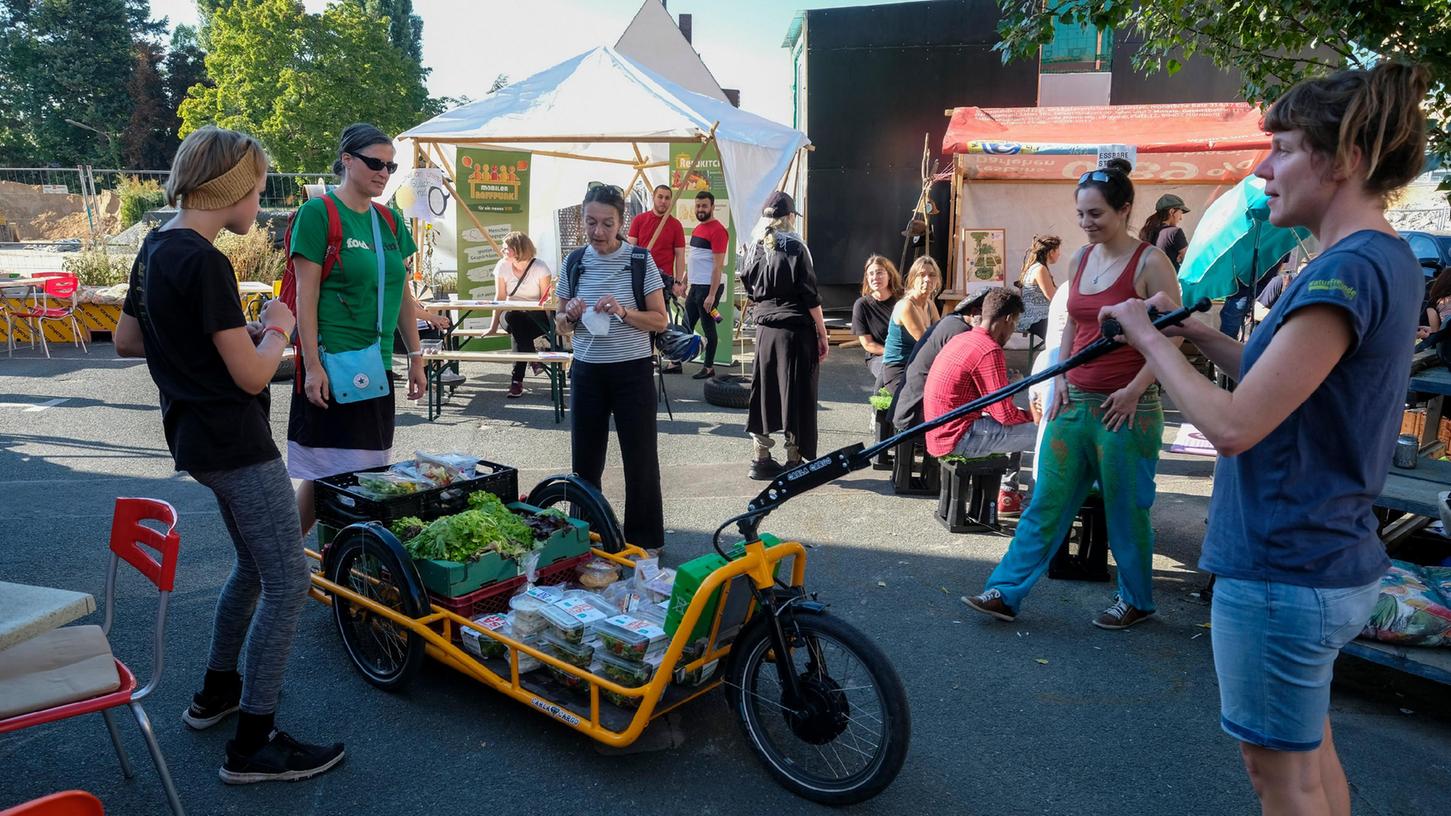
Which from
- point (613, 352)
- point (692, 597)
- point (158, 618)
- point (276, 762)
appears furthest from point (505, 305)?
point (158, 618)

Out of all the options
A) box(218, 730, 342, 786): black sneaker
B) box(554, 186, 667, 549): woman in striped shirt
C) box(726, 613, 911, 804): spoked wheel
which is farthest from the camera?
box(554, 186, 667, 549): woman in striped shirt

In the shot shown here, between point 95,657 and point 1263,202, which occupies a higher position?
point 1263,202

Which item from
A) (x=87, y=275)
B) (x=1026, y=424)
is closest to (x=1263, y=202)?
(x=1026, y=424)

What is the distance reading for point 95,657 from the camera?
8.63 feet

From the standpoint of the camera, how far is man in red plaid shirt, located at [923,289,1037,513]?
17.7ft

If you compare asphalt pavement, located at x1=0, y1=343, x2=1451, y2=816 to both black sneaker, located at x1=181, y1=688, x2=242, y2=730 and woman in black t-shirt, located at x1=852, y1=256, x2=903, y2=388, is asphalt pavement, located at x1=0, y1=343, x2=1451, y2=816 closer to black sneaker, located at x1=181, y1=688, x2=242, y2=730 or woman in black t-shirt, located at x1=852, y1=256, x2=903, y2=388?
black sneaker, located at x1=181, y1=688, x2=242, y2=730

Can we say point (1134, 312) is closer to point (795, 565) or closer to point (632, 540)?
point (795, 565)

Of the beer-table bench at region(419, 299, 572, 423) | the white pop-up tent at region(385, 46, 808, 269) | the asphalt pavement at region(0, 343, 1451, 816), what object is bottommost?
the asphalt pavement at region(0, 343, 1451, 816)

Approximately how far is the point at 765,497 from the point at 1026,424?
329cm

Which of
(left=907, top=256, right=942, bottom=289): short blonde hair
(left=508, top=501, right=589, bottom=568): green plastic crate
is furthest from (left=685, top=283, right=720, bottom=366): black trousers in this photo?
(left=508, top=501, right=589, bottom=568): green plastic crate

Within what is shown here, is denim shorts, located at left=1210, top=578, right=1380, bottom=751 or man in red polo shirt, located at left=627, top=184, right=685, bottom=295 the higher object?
man in red polo shirt, located at left=627, top=184, right=685, bottom=295

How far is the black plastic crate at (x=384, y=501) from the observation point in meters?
3.75

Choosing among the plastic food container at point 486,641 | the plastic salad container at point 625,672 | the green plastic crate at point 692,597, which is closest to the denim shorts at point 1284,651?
the green plastic crate at point 692,597

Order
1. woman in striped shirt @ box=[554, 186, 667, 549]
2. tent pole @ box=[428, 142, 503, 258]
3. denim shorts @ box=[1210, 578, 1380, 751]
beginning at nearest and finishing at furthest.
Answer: denim shorts @ box=[1210, 578, 1380, 751] → woman in striped shirt @ box=[554, 186, 667, 549] → tent pole @ box=[428, 142, 503, 258]
